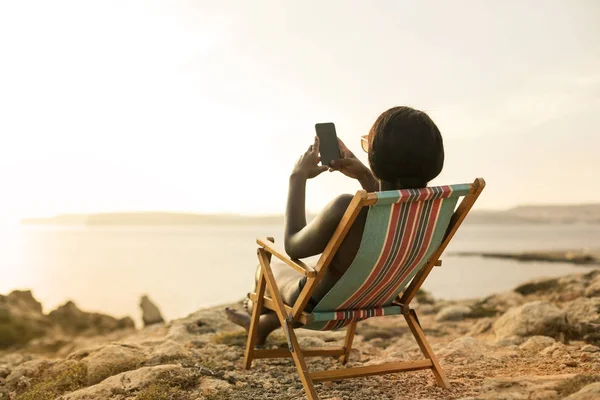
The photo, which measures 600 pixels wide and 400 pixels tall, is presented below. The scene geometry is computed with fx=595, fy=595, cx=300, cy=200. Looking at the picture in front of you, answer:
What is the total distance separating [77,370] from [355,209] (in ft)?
10.2

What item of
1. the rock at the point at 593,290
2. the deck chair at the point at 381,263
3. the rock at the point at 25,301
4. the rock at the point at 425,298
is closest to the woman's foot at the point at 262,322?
the deck chair at the point at 381,263

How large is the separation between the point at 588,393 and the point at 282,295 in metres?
2.02

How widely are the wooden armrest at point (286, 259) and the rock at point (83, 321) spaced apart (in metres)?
14.2

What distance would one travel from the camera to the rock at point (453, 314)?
9.31 meters

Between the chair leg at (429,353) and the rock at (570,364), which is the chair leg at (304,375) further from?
the rock at (570,364)

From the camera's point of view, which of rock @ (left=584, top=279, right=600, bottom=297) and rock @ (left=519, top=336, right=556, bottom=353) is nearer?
→ rock @ (left=519, top=336, right=556, bottom=353)

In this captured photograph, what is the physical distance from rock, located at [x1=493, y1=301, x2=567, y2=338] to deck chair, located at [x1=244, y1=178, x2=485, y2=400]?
2.84 metres

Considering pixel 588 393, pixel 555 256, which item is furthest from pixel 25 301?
pixel 555 256

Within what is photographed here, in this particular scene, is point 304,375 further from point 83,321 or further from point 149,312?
point 83,321

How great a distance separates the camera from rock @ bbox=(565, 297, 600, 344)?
5984mm

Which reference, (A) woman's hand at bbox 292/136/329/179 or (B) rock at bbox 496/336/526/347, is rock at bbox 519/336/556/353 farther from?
(A) woman's hand at bbox 292/136/329/179

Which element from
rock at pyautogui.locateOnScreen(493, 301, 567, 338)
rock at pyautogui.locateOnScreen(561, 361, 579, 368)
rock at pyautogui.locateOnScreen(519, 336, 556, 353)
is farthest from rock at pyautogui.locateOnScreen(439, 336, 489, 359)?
rock at pyautogui.locateOnScreen(493, 301, 567, 338)

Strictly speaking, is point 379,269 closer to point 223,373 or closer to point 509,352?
point 223,373

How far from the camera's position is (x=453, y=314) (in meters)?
9.38
